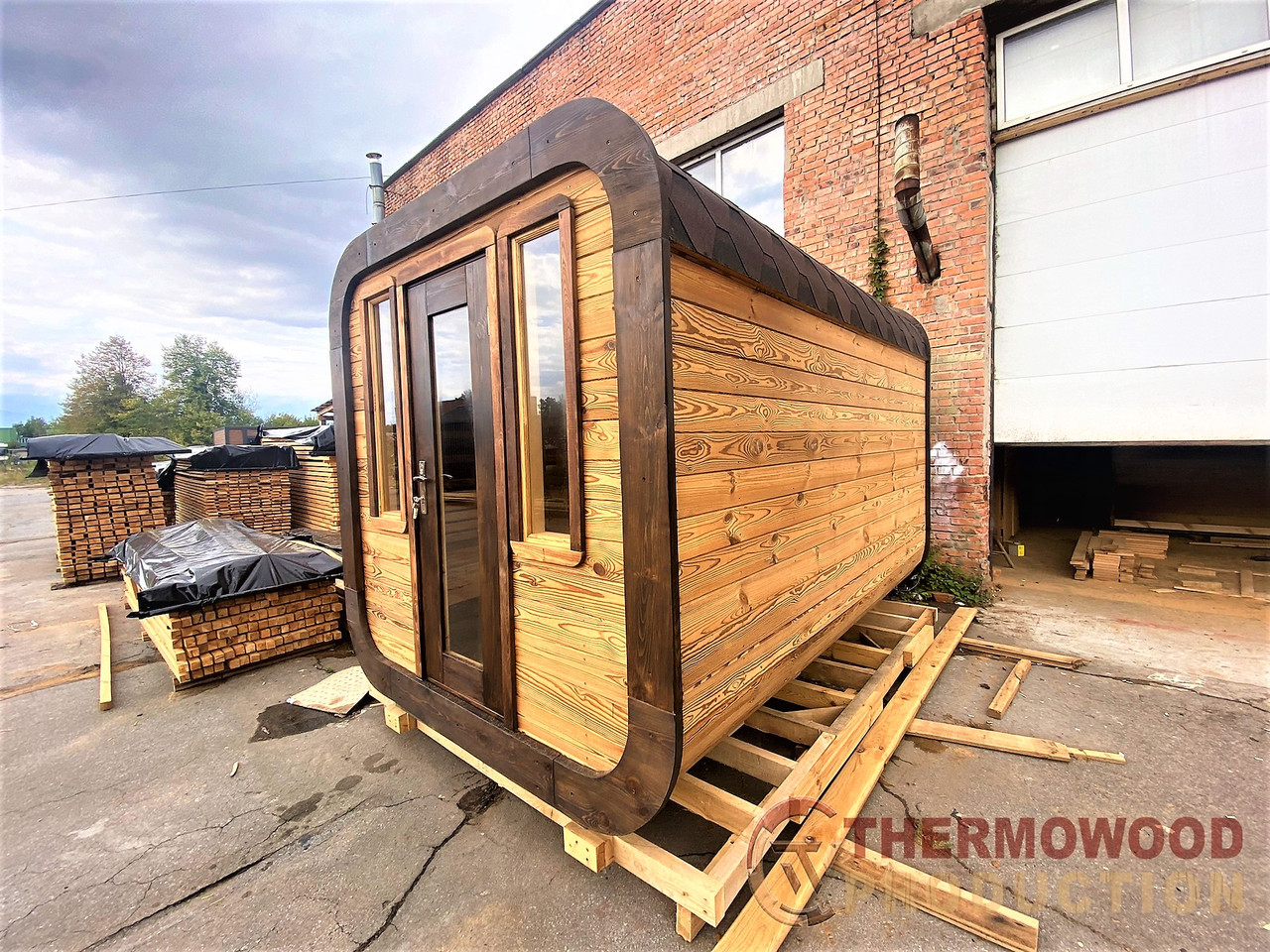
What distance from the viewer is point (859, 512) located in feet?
10.4

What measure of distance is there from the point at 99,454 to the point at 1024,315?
498 inches

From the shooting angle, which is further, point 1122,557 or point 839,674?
point 1122,557

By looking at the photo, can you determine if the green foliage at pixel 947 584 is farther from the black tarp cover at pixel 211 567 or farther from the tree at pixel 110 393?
the tree at pixel 110 393

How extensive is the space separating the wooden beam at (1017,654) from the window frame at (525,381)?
377 centimetres

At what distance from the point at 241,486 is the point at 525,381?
931 cm

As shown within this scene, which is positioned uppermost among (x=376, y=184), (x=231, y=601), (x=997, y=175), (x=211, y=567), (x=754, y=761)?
(x=376, y=184)

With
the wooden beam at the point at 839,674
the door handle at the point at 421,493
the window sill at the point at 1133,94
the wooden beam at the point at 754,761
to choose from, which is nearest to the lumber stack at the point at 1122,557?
the wooden beam at the point at 839,674

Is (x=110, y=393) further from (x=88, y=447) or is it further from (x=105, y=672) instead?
(x=105, y=672)

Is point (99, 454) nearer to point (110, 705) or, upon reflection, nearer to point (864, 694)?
point (110, 705)

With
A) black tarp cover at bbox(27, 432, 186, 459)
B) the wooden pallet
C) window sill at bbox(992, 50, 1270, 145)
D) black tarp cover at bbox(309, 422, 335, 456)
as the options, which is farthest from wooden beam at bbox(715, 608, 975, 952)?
black tarp cover at bbox(27, 432, 186, 459)

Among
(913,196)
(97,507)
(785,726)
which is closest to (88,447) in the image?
(97,507)

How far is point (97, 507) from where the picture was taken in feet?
25.2

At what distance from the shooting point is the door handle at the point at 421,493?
2.46 m

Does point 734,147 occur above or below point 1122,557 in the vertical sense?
above
